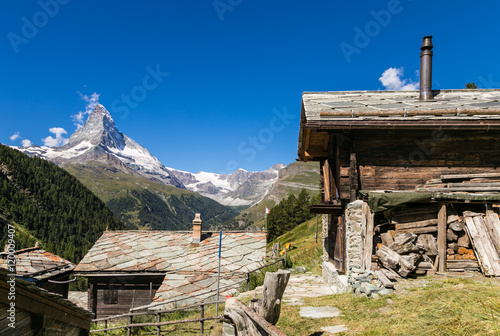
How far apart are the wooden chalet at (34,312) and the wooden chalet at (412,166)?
790 cm

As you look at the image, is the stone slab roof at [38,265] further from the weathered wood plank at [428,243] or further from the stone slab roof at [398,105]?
the weathered wood plank at [428,243]

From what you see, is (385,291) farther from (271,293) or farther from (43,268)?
(43,268)

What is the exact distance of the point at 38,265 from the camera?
15664mm

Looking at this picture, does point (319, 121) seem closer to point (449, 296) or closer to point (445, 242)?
point (445, 242)

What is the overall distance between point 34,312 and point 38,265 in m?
15.0

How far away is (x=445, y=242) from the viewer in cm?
911

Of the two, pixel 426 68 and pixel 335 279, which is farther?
pixel 426 68

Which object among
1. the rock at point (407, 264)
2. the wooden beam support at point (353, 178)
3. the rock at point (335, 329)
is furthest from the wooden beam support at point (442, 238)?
the rock at point (335, 329)

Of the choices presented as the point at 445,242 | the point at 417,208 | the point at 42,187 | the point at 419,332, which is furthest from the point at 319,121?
the point at 42,187

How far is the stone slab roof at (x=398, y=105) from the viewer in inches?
395

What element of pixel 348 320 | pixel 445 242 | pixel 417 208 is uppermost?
pixel 417 208

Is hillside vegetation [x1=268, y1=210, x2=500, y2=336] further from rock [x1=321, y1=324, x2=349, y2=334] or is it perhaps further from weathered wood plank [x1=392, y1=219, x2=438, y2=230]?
weathered wood plank [x1=392, y1=219, x2=438, y2=230]

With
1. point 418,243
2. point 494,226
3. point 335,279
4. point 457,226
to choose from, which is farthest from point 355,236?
point 494,226

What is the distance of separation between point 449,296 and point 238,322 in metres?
4.10
